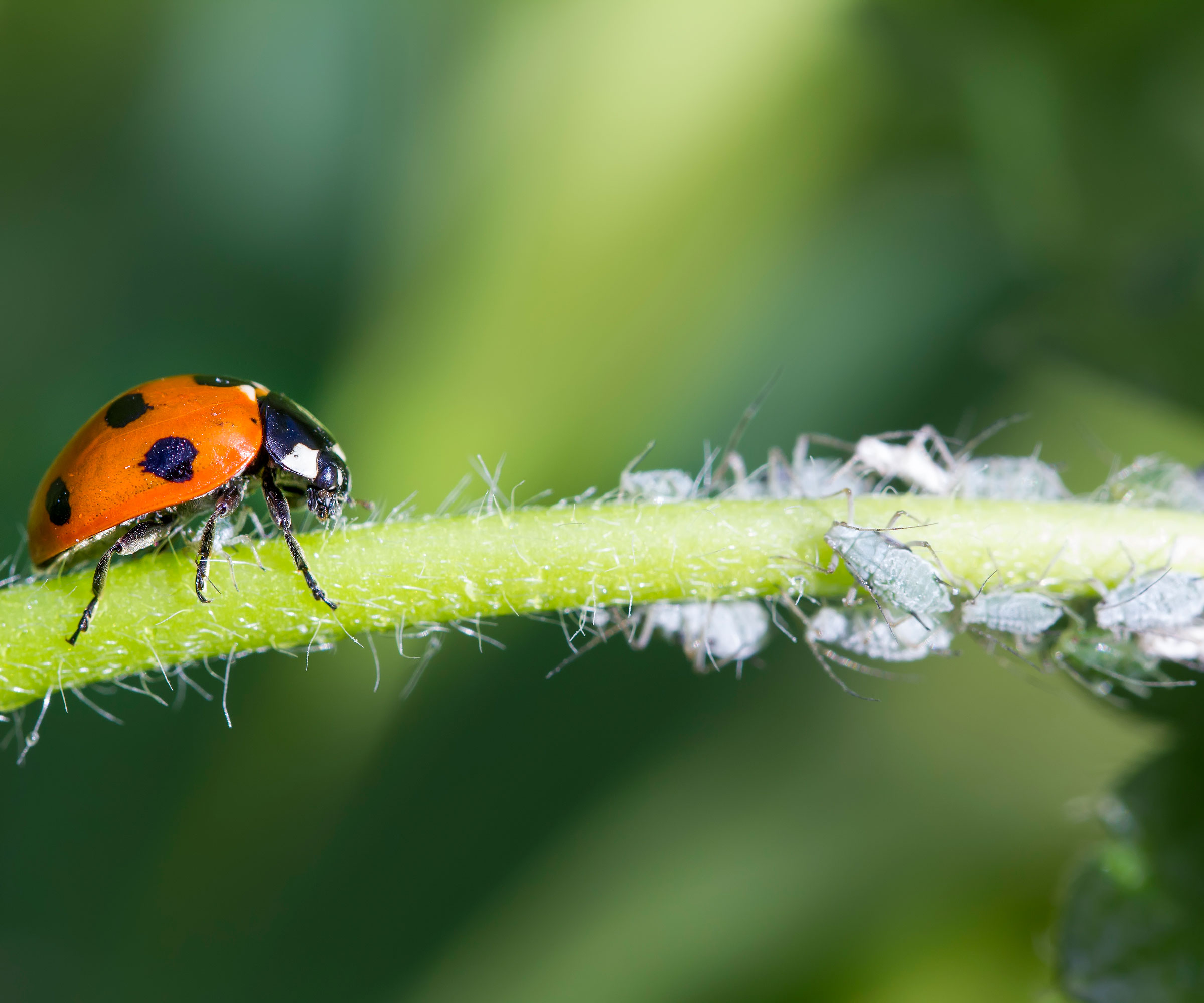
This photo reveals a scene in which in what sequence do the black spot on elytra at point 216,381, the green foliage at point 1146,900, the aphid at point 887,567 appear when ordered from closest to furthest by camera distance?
the aphid at point 887,567 → the green foliage at point 1146,900 → the black spot on elytra at point 216,381

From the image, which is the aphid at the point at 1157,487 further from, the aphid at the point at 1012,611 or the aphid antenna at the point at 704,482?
the aphid antenna at the point at 704,482

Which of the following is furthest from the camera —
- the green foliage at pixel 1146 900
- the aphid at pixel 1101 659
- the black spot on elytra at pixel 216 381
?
the black spot on elytra at pixel 216 381

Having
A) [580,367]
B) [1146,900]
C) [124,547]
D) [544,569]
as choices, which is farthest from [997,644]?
[580,367]

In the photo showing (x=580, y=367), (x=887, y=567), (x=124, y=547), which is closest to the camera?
(x=887, y=567)

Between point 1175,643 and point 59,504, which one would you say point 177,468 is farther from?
point 1175,643

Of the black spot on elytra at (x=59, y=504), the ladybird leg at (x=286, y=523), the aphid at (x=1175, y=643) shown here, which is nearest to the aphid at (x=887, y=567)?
the aphid at (x=1175, y=643)

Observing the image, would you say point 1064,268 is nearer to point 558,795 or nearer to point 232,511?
point 558,795

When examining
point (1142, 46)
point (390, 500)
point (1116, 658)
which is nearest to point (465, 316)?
point (390, 500)
